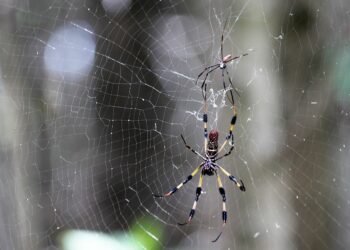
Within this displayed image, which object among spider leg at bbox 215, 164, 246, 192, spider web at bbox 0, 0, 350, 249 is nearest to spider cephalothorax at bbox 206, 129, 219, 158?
spider leg at bbox 215, 164, 246, 192

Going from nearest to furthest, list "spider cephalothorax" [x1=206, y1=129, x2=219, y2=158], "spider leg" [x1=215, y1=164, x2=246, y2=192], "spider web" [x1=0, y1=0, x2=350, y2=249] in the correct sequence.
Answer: "spider cephalothorax" [x1=206, y1=129, x2=219, y2=158]
"spider web" [x1=0, y1=0, x2=350, y2=249]
"spider leg" [x1=215, y1=164, x2=246, y2=192]

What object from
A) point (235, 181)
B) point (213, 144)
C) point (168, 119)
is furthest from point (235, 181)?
point (168, 119)

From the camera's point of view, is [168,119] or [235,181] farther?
[168,119]

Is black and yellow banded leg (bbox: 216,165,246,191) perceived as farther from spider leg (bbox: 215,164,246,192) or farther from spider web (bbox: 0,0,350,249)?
→ spider web (bbox: 0,0,350,249)

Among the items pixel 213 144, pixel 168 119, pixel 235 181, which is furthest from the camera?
pixel 168 119

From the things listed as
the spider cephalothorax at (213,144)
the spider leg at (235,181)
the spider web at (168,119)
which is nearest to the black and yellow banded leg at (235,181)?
the spider leg at (235,181)

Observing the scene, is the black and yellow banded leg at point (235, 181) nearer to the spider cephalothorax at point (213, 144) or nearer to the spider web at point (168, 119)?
Result: the spider web at point (168, 119)

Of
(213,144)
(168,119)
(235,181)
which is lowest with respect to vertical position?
(235,181)

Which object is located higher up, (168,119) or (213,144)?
(168,119)

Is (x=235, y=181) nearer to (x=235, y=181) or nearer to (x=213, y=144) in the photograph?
(x=235, y=181)
